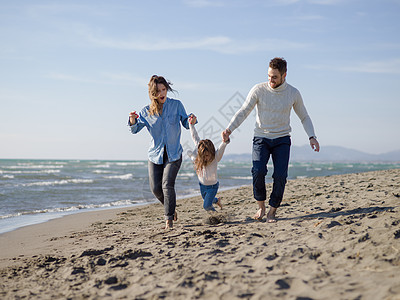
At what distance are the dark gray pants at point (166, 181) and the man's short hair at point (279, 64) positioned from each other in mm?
1571

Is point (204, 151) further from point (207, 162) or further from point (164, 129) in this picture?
point (164, 129)

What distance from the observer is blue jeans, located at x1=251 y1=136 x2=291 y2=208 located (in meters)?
4.36

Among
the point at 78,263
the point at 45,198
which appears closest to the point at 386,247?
the point at 78,263

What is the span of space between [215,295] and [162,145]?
2.43 meters

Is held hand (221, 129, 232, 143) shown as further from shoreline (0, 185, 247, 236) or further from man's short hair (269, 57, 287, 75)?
shoreline (0, 185, 247, 236)

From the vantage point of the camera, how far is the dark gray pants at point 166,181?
14.8ft

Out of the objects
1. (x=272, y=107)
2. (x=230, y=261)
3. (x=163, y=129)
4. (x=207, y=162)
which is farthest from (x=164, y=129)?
(x=230, y=261)

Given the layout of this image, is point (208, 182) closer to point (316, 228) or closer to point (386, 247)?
point (316, 228)

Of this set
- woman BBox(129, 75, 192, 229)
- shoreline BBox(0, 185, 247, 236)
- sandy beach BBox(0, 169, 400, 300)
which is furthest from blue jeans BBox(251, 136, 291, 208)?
shoreline BBox(0, 185, 247, 236)

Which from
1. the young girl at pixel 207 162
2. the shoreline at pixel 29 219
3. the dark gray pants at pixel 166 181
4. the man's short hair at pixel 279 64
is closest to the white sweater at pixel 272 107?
the man's short hair at pixel 279 64

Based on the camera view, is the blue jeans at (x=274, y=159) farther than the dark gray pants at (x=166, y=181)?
No

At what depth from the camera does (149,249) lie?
11.8ft

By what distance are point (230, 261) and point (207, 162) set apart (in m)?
2.21

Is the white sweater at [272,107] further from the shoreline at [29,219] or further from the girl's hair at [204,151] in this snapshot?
the shoreline at [29,219]
